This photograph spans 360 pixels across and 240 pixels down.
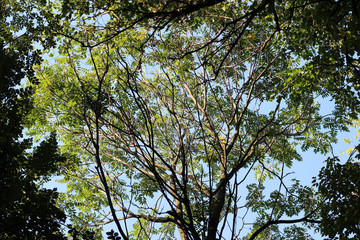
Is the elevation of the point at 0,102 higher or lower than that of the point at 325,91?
lower

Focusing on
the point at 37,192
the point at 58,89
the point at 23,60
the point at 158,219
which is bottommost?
the point at 37,192

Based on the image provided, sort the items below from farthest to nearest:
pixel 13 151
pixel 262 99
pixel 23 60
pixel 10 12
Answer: pixel 262 99
pixel 10 12
pixel 23 60
pixel 13 151

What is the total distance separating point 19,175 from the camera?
14.1 ft

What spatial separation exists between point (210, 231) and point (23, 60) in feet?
14.1

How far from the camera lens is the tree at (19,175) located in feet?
12.7

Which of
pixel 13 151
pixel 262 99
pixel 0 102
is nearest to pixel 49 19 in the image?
pixel 0 102

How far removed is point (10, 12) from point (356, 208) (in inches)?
298

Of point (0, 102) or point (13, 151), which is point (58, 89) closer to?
point (0, 102)

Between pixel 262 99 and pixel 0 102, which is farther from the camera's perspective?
pixel 262 99

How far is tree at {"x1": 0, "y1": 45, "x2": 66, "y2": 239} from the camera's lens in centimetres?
388

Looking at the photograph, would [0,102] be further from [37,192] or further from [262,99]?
[262,99]

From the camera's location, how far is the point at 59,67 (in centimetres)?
1098

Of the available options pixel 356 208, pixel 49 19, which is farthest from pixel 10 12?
pixel 356 208

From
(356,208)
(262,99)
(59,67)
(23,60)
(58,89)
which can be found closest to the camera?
(356,208)
